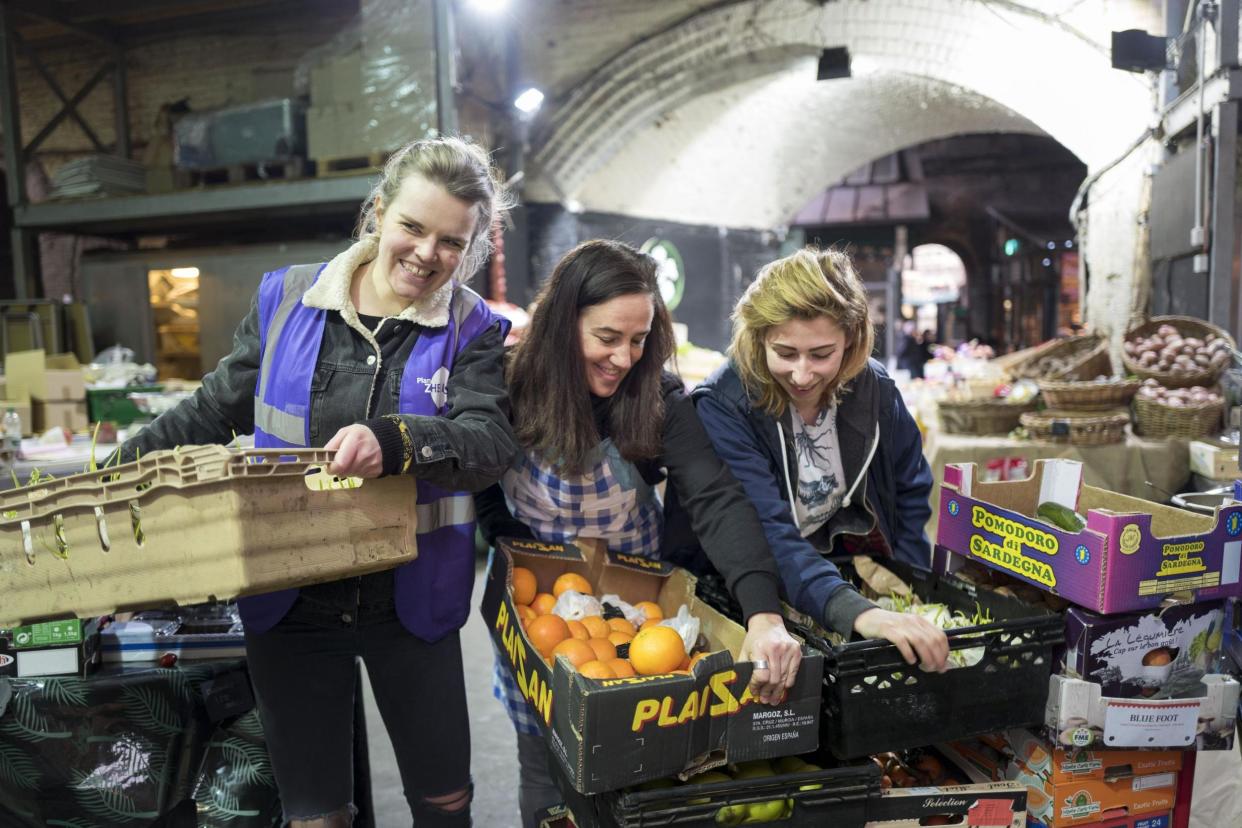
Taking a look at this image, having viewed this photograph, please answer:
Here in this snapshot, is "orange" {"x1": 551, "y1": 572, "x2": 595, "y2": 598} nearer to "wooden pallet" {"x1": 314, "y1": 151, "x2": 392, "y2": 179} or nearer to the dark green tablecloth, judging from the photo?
the dark green tablecloth

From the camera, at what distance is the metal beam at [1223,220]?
4.36 m

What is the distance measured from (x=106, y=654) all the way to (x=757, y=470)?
1.59m

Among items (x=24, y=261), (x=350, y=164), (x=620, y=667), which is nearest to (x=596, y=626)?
(x=620, y=667)

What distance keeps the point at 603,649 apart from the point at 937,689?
571 mm

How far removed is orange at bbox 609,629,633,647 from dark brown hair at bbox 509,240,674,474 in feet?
1.19

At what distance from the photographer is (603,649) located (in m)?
1.53

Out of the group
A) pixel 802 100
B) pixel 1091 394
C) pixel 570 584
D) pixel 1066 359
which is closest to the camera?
pixel 570 584

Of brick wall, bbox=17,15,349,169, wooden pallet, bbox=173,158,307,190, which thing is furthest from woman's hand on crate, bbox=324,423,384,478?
brick wall, bbox=17,15,349,169

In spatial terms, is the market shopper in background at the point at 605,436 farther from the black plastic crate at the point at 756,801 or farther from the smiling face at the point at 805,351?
the black plastic crate at the point at 756,801

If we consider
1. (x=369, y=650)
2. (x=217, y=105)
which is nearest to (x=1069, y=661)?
(x=369, y=650)

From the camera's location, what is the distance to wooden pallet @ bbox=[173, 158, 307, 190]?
255 inches

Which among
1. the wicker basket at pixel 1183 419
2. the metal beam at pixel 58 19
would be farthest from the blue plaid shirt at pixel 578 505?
the metal beam at pixel 58 19

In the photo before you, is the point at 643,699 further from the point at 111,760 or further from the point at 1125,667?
the point at 111,760

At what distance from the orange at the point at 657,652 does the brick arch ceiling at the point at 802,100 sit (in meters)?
5.65
